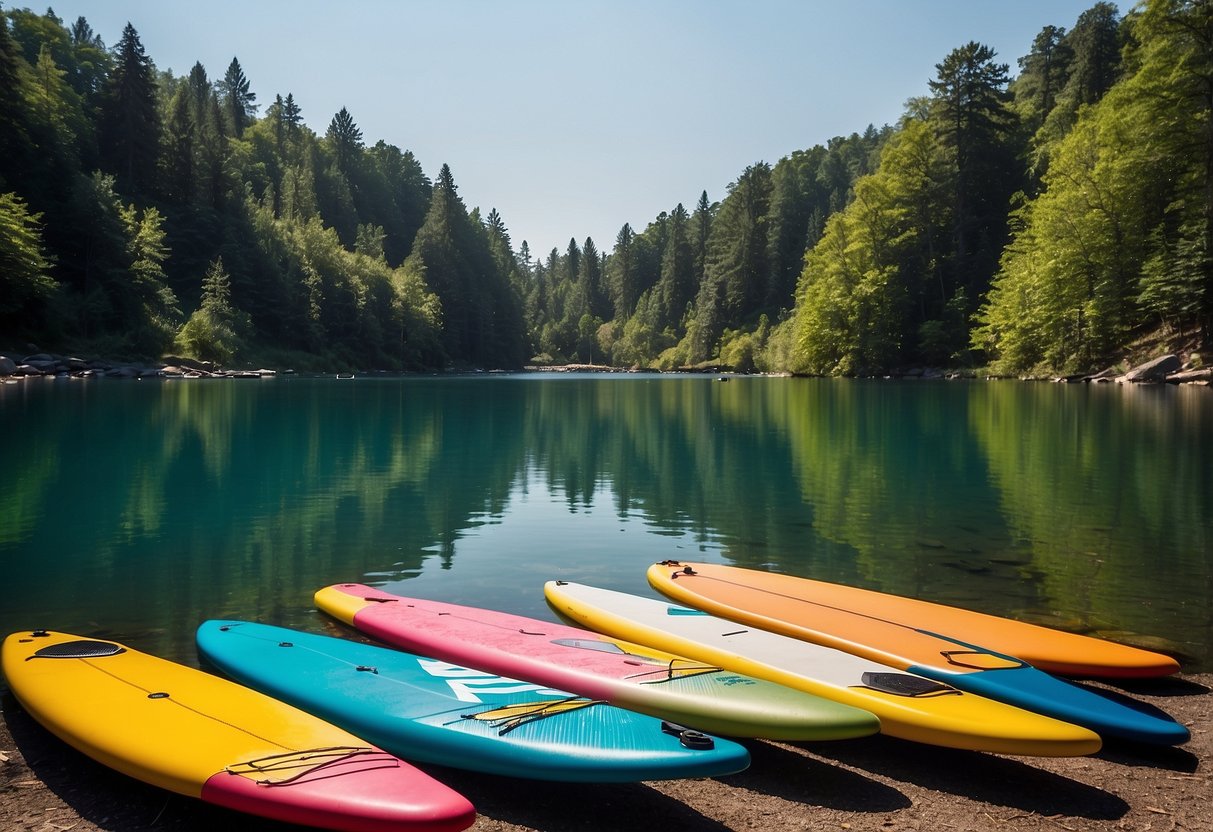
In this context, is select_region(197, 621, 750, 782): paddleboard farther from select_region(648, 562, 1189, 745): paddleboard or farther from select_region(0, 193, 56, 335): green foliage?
select_region(0, 193, 56, 335): green foliage

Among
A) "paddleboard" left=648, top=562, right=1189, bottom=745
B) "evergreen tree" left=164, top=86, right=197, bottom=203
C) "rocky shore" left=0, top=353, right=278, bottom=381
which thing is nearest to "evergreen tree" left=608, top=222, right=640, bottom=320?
"evergreen tree" left=164, top=86, right=197, bottom=203

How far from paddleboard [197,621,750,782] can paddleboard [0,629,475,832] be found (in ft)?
1.23

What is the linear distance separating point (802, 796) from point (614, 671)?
1305mm

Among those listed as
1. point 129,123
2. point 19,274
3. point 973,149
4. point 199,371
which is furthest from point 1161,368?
point 129,123

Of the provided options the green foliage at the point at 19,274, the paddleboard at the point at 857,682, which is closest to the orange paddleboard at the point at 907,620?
the paddleboard at the point at 857,682

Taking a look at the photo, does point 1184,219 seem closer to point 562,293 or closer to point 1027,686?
point 1027,686

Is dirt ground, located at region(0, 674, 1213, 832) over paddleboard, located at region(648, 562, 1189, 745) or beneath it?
beneath

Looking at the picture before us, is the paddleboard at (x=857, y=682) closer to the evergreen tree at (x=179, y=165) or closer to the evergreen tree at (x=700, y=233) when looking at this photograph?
the evergreen tree at (x=179, y=165)

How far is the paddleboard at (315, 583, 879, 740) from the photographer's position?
4465 mm

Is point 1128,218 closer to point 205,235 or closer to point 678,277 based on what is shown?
point 205,235

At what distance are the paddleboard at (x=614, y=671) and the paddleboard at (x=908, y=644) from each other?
118cm

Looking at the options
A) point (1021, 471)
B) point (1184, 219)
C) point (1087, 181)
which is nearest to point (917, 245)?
point (1087, 181)

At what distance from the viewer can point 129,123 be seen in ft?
237

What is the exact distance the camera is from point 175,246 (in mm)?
70438
